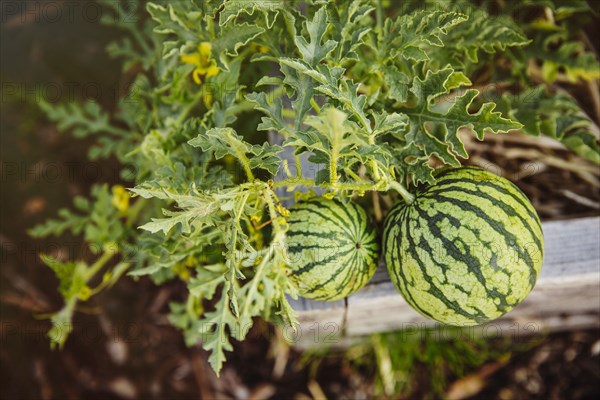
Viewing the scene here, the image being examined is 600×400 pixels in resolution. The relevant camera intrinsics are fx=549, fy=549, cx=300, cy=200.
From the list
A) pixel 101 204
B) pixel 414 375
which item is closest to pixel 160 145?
pixel 101 204

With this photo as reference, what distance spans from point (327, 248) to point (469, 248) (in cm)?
41

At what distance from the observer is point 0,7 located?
3.50m

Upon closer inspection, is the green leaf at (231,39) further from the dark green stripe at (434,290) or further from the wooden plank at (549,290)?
the wooden plank at (549,290)

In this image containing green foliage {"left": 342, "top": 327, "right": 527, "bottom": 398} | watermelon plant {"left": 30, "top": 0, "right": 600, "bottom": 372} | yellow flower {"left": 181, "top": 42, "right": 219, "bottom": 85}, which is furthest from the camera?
green foliage {"left": 342, "top": 327, "right": 527, "bottom": 398}

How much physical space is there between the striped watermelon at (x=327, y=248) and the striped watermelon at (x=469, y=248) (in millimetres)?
123

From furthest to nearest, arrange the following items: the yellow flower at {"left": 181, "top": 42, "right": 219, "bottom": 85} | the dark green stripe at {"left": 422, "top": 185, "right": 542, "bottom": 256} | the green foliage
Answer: the green foliage, the yellow flower at {"left": 181, "top": 42, "right": 219, "bottom": 85}, the dark green stripe at {"left": 422, "top": 185, "right": 542, "bottom": 256}

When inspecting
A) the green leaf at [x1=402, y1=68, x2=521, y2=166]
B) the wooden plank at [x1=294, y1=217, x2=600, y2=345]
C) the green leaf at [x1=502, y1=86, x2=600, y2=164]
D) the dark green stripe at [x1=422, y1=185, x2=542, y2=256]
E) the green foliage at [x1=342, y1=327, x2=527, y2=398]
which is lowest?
the green foliage at [x1=342, y1=327, x2=527, y2=398]

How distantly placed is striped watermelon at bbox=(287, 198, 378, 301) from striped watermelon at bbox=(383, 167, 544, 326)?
123mm

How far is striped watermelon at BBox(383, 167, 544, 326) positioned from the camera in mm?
1569

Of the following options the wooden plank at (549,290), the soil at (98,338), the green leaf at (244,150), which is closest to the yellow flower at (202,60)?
the green leaf at (244,150)

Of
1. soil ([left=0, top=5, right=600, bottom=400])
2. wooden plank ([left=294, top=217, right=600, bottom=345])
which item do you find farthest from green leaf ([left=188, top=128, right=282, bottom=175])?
soil ([left=0, top=5, right=600, bottom=400])

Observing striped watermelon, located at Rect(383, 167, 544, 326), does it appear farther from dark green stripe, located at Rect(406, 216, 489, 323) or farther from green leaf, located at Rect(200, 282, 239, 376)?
green leaf, located at Rect(200, 282, 239, 376)

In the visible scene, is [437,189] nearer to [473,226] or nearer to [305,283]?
[473,226]

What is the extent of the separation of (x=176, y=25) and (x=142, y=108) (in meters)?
0.44
